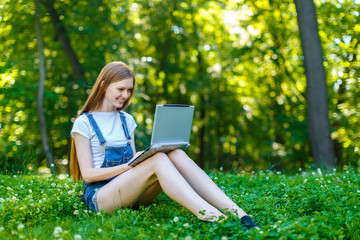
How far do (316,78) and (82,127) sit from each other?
16.7 feet

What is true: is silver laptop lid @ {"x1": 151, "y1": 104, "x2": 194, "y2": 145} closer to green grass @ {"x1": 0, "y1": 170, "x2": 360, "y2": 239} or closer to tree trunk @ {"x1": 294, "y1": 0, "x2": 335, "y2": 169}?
green grass @ {"x1": 0, "y1": 170, "x2": 360, "y2": 239}

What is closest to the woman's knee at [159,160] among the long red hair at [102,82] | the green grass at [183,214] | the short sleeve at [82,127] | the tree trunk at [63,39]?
the green grass at [183,214]

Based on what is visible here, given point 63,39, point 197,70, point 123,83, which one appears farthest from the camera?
point 197,70

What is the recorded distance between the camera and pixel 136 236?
2.54 meters

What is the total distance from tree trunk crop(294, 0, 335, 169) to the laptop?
181 inches

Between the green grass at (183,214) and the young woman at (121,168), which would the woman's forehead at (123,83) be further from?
the green grass at (183,214)

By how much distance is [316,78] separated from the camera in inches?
276

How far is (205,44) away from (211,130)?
3469mm

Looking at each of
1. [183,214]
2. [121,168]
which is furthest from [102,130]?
[183,214]

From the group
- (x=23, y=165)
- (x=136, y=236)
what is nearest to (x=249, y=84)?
(x=23, y=165)

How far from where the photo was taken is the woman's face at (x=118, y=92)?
11.4 ft

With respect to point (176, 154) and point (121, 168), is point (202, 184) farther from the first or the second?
point (121, 168)

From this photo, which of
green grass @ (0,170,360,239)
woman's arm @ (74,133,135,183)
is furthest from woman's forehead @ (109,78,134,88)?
green grass @ (0,170,360,239)

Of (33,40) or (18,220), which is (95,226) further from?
→ (33,40)
